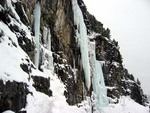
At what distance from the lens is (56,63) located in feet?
102

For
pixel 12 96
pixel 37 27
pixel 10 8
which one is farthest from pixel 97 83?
pixel 12 96

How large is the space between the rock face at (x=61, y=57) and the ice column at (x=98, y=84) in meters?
2.29

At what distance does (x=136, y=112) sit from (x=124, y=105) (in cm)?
224

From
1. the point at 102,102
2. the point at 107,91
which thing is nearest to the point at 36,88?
the point at 102,102

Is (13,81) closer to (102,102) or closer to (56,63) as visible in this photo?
(56,63)

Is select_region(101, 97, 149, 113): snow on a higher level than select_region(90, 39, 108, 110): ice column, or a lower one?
lower

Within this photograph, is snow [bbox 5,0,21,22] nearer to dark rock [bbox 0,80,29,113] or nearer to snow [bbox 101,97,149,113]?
dark rock [bbox 0,80,29,113]

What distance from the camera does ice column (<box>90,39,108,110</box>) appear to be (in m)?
43.2

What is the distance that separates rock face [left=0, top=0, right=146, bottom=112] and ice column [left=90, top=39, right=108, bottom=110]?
2.29 m

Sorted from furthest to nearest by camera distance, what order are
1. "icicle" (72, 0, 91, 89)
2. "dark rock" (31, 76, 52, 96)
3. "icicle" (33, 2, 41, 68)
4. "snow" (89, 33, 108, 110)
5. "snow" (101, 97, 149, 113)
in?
"snow" (101, 97, 149, 113), "snow" (89, 33, 108, 110), "icicle" (72, 0, 91, 89), "icicle" (33, 2, 41, 68), "dark rock" (31, 76, 52, 96)

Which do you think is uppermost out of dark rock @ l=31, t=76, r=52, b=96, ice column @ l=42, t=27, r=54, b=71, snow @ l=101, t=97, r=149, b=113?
ice column @ l=42, t=27, r=54, b=71

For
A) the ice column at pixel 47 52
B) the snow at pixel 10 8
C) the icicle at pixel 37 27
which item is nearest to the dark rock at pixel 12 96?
the snow at pixel 10 8

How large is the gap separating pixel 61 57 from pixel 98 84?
48.6 feet

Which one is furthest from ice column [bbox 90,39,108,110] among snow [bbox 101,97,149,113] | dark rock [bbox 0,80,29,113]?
dark rock [bbox 0,80,29,113]
